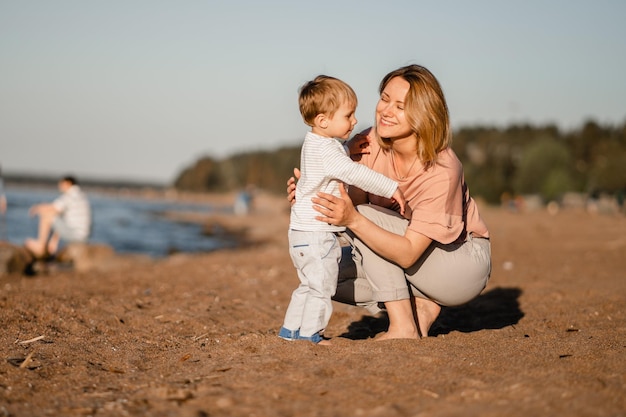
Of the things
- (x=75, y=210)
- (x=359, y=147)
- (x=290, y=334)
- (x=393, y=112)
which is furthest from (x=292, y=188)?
(x=75, y=210)

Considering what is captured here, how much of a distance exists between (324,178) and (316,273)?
562mm

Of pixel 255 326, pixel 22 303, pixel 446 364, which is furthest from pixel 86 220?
pixel 446 364

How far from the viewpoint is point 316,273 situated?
3506mm

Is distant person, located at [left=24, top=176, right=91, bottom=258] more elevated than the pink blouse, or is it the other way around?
the pink blouse

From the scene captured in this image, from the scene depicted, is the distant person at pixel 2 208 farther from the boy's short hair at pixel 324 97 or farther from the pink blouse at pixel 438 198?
the pink blouse at pixel 438 198

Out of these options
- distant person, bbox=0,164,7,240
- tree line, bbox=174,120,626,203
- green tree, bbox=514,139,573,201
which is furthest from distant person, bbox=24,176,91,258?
green tree, bbox=514,139,573,201

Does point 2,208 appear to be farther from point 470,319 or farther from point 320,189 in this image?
point 320,189

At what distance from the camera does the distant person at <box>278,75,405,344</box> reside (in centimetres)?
349

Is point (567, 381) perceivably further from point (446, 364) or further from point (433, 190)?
point (433, 190)

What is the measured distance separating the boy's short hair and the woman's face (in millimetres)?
237

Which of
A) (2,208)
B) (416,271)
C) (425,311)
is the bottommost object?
(2,208)

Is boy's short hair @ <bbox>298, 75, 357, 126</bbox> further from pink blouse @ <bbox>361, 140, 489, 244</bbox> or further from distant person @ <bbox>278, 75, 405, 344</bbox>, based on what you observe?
pink blouse @ <bbox>361, 140, 489, 244</bbox>

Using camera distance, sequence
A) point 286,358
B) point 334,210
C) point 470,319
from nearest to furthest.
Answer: point 286,358, point 334,210, point 470,319

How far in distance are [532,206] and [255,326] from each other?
124 ft
